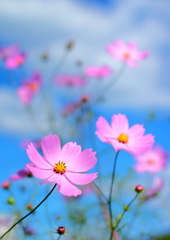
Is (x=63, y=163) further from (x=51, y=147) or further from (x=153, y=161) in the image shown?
(x=153, y=161)

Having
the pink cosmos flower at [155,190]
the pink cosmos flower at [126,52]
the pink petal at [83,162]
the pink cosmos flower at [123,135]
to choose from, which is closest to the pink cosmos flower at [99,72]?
the pink cosmos flower at [126,52]

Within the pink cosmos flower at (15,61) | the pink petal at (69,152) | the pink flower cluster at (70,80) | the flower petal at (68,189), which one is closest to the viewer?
the flower petal at (68,189)

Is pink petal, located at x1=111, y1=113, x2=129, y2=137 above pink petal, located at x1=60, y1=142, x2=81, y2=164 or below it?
above

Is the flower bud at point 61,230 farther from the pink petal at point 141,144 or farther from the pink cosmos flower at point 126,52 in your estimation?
the pink cosmos flower at point 126,52

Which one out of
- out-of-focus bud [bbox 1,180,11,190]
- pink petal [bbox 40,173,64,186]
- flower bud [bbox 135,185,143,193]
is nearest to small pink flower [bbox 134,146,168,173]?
out-of-focus bud [bbox 1,180,11,190]

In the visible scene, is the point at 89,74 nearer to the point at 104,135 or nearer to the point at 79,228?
the point at 79,228

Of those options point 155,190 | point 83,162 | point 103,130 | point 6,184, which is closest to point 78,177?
point 83,162

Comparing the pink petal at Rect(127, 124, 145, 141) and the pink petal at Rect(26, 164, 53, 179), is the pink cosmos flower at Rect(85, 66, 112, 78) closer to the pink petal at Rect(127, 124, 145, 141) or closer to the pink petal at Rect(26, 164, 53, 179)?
the pink petal at Rect(127, 124, 145, 141)
